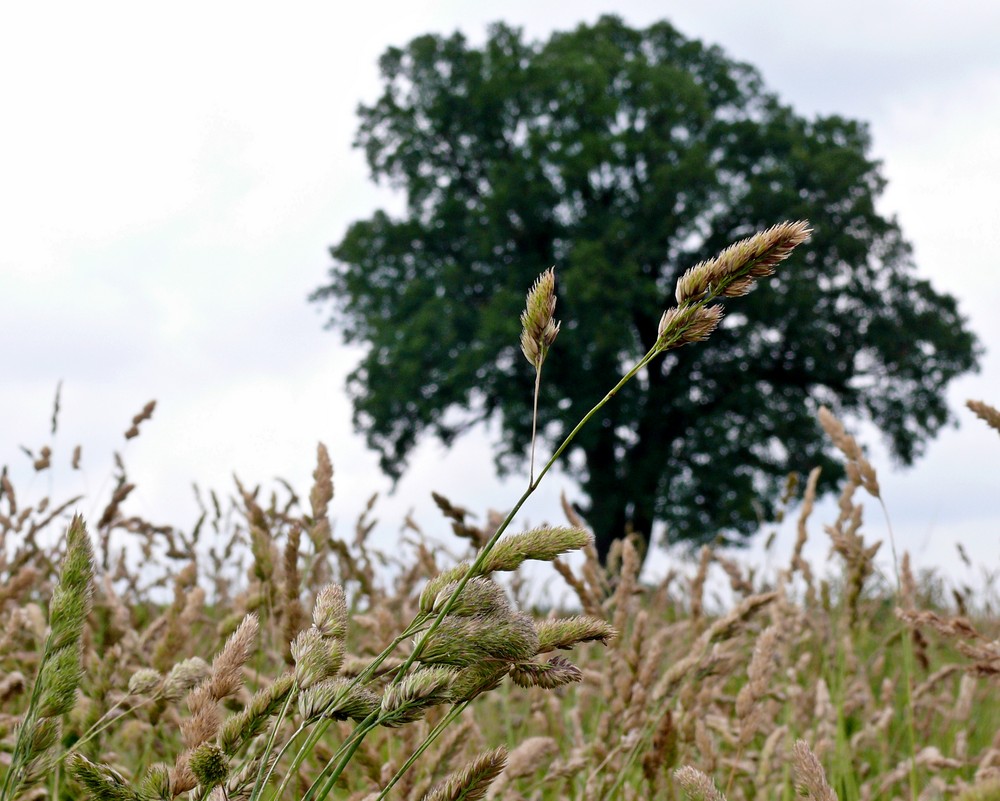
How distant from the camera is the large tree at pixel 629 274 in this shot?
2094 cm

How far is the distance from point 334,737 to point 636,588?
0.92m

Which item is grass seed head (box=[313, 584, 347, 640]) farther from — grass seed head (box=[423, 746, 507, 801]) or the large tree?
the large tree

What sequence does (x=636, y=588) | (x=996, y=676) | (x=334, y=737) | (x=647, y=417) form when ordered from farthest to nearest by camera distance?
(x=647, y=417) < (x=636, y=588) < (x=334, y=737) < (x=996, y=676)

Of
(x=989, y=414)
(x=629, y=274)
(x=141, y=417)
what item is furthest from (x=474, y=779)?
(x=629, y=274)

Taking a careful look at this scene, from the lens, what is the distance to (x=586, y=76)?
2133 centimetres

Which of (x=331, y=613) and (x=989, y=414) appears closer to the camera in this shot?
(x=331, y=613)

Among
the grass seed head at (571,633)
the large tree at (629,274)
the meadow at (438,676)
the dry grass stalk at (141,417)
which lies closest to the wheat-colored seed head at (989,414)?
the meadow at (438,676)

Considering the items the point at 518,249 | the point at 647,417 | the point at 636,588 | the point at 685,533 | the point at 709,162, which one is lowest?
the point at 636,588

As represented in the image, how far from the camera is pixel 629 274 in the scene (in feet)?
64.0

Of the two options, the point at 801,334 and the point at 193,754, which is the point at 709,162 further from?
the point at 193,754

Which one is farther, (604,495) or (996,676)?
(604,495)

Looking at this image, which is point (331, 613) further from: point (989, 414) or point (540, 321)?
point (989, 414)

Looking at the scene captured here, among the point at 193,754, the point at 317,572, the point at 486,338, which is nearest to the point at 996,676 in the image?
the point at 193,754

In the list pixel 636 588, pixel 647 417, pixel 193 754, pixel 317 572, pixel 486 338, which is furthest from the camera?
pixel 647 417
